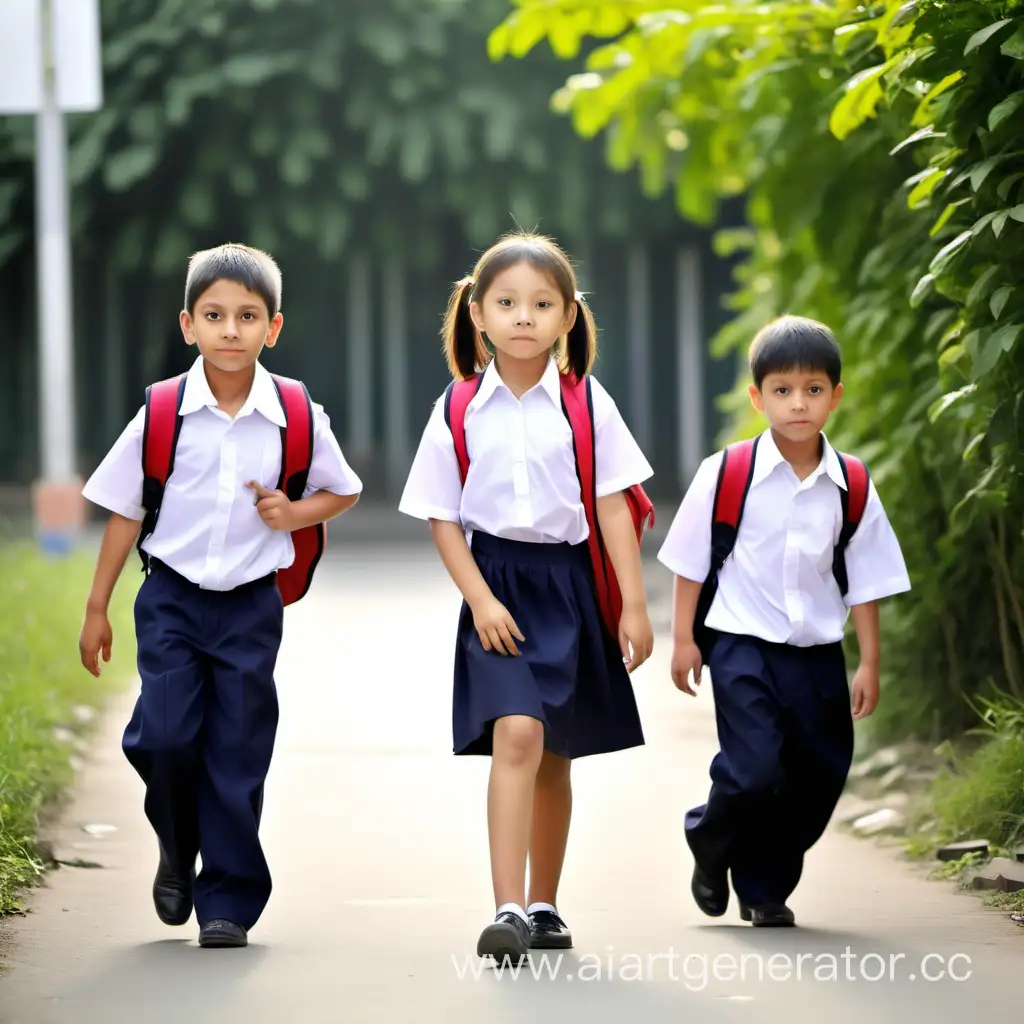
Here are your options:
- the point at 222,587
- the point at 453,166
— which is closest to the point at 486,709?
the point at 222,587

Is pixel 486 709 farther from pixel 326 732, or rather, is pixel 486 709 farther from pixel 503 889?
pixel 326 732

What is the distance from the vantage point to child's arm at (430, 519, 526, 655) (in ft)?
15.7

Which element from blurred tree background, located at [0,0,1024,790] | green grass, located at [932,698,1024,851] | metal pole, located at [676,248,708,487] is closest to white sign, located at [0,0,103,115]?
blurred tree background, located at [0,0,1024,790]

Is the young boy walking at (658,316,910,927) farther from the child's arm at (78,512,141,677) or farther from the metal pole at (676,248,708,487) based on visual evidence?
the metal pole at (676,248,708,487)

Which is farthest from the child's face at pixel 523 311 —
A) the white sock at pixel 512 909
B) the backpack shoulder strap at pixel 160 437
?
the white sock at pixel 512 909

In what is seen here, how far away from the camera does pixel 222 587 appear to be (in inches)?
195

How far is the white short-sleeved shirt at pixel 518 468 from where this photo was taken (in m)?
4.86

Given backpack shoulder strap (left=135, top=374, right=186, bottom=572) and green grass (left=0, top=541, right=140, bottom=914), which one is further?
green grass (left=0, top=541, right=140, bottom=914)

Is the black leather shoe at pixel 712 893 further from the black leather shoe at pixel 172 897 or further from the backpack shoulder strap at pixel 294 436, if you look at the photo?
the backpack shoulder strap at pixel 294 436

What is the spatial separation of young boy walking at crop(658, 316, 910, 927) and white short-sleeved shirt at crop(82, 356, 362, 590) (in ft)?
3.07

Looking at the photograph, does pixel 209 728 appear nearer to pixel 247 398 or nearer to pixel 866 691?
pixel 247 398

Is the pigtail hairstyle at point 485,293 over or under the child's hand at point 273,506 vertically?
over

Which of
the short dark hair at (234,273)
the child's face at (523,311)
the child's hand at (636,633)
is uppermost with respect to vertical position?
the short dark hair at (234,273)

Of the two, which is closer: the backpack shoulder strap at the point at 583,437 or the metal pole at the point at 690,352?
the backpack shoulder strap at the point at 583,437
